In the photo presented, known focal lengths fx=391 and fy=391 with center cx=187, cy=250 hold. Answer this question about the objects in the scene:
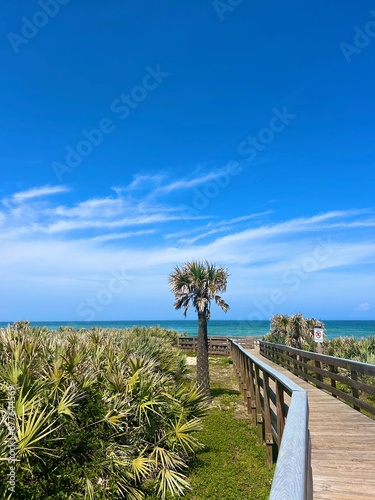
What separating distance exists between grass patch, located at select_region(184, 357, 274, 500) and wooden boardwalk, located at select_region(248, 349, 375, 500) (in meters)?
1.39

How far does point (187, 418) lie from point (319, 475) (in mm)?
4549

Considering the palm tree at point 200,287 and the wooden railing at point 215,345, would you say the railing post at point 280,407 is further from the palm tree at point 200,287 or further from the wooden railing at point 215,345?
the wooden railing at point 215,345

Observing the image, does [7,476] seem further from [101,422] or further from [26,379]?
[101,422]

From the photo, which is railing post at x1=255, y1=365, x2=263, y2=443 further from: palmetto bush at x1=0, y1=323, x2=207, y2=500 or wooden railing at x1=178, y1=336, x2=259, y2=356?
wooden railing at x1=178, y1=336, x2=259, y2=356

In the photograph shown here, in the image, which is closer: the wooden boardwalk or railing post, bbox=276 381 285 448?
the wooden boardwalk

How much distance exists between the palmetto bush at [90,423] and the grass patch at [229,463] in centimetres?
35

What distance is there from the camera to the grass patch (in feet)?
20.9

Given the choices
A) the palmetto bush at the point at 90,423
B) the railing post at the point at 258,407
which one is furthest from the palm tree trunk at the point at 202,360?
the palmetto bush at the point at 90,423

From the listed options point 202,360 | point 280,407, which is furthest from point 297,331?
point 280,407

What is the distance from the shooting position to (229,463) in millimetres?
7672

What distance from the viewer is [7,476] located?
4633 mm

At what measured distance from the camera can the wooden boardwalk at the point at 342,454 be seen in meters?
3.83

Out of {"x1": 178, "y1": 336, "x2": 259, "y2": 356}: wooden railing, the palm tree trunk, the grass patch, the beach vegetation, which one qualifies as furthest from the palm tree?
{"x1": 178, "y1": 336, "x2": 259, "y2": 356}: wooden railing

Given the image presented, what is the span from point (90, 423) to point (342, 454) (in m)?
3.69
